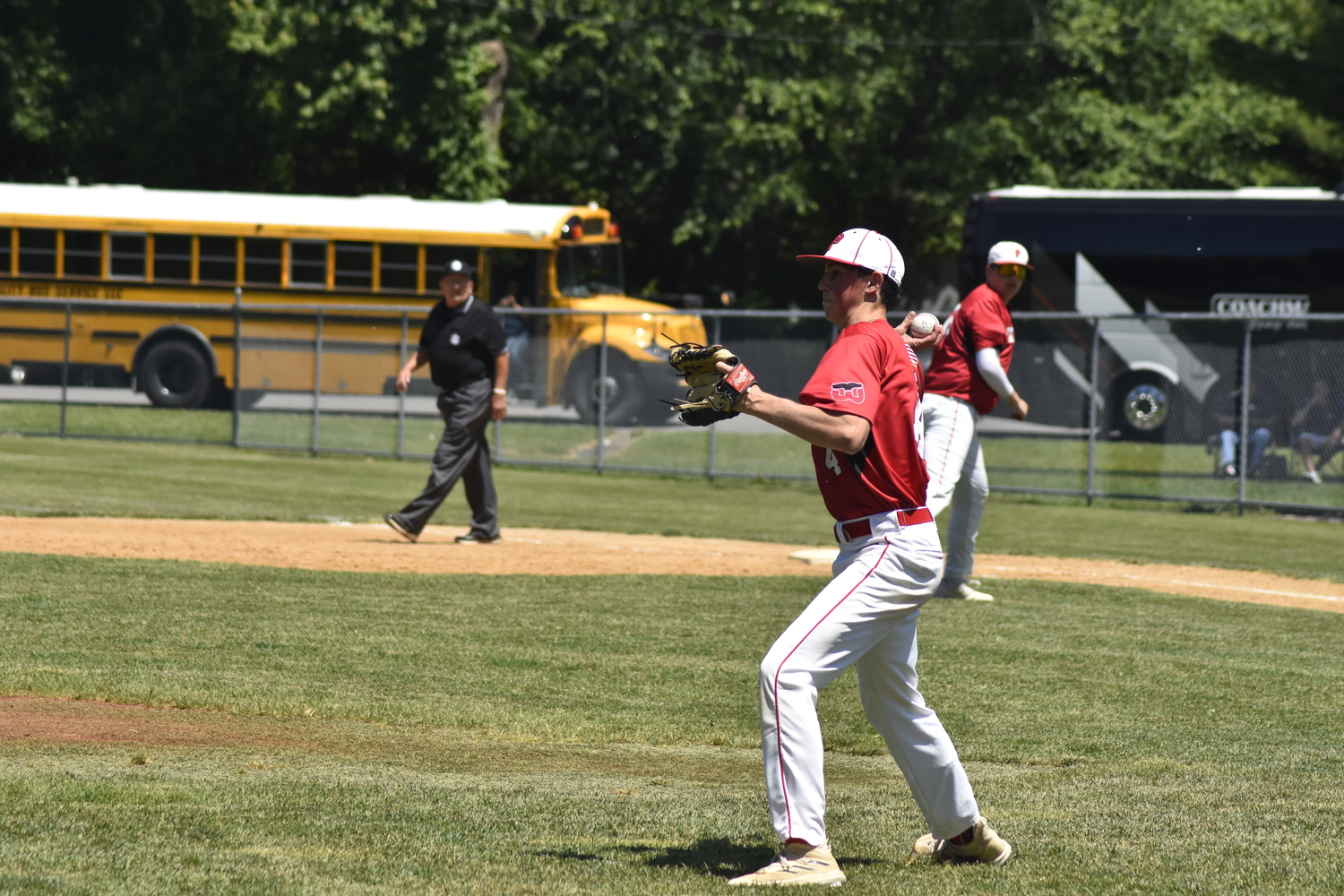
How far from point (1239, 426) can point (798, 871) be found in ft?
45.0

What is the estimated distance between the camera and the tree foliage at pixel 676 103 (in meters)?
29.0

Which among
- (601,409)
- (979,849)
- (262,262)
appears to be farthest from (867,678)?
(262,262)

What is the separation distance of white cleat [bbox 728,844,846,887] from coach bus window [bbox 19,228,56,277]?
20950mm

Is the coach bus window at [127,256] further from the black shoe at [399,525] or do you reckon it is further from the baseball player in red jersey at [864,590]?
the baseball player in red jersey at [864,590]

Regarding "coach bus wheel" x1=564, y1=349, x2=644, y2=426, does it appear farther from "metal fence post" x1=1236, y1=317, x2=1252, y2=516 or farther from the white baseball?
the white baseball

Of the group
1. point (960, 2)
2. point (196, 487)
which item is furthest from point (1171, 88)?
point (196, 487)

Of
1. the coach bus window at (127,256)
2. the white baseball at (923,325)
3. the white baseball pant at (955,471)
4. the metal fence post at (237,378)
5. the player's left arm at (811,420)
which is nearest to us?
the player's left arm at (811,420)

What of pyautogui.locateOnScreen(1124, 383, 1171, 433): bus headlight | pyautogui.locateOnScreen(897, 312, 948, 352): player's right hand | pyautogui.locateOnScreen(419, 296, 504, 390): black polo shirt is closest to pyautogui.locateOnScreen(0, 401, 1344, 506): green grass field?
pyautogui.locateOnScreen(1124, 383, 1171, 433): bus headlight

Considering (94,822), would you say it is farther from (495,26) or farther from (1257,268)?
(495,26)

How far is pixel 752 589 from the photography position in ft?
32.4

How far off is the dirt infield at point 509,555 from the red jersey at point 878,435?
597 cm

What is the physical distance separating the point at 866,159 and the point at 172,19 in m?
15.3

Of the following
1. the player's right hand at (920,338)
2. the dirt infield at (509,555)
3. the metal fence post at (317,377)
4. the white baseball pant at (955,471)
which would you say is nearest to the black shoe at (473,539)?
the dirt infield at (509,555)

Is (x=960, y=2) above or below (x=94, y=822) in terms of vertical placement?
above
